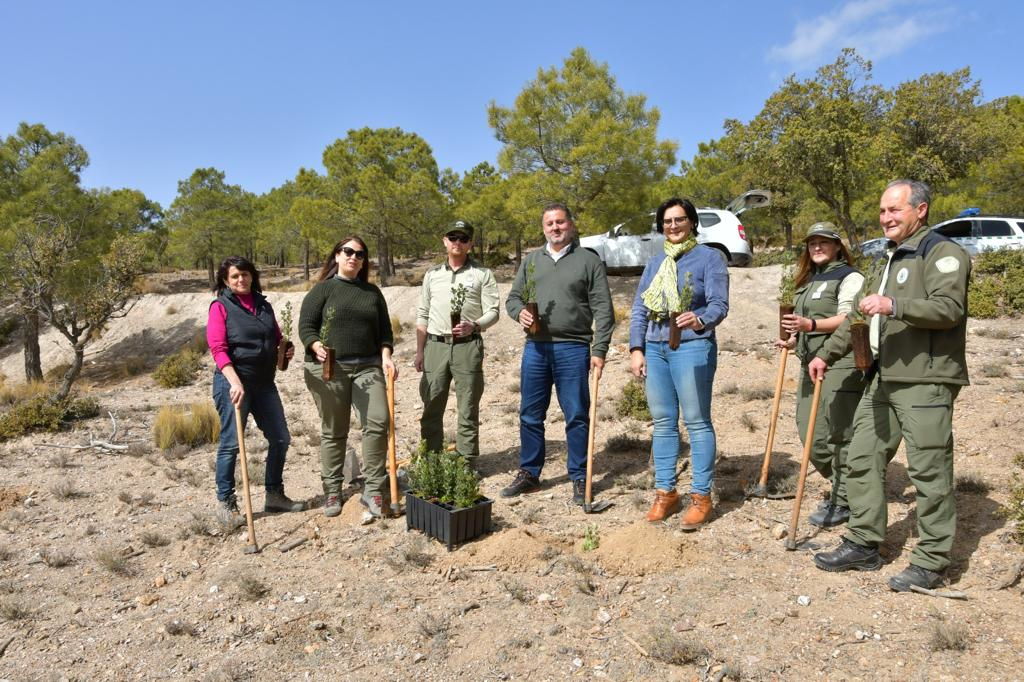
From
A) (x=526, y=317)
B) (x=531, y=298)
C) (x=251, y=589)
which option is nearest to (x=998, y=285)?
(x=531, y=298)

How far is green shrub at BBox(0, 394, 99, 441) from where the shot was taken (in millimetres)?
8078

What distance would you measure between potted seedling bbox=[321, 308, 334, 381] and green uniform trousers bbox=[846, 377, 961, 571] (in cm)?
333

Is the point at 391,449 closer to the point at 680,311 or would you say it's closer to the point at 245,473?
the point at 245,473

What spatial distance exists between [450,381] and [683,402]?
194cm

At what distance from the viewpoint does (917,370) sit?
2.96 metres

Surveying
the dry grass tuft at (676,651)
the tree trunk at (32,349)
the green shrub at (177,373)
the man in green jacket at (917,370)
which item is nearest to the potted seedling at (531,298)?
the man in green jacket at (917,370)

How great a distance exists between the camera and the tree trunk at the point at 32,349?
55.0 ft

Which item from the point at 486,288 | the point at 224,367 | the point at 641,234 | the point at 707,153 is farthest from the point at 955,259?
the point at 707,153

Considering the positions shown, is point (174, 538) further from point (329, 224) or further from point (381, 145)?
Answer: point (381, 145)

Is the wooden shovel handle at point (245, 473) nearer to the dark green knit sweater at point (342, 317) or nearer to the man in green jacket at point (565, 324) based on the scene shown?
the dark green knit sweater at point (342, 317)

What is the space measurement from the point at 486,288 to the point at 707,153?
33.2 meters

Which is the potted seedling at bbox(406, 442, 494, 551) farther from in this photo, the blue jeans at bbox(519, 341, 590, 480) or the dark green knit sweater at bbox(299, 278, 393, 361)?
the dark green knit sweater at bbox(299, 278, 393, 361)

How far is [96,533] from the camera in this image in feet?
15.8

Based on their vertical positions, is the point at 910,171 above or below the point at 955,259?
above
